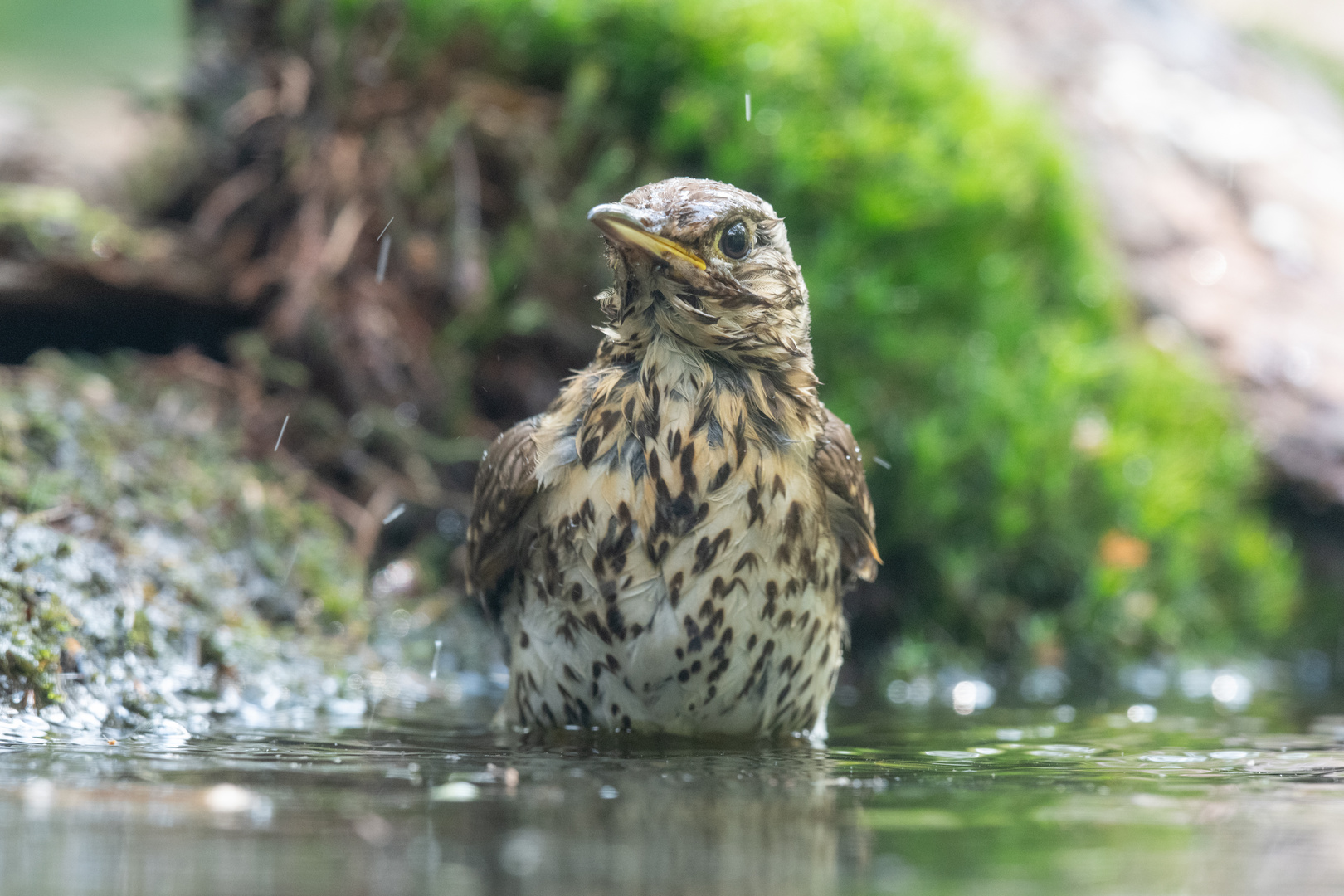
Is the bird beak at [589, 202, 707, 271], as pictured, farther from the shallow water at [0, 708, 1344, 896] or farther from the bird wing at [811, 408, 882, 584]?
the shallow water at [0, 708, 1344, 896]

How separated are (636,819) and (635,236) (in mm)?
1404

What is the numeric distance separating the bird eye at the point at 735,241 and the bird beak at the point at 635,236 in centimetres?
11

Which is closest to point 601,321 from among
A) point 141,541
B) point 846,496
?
point 141,541

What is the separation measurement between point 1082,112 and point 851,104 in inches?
127

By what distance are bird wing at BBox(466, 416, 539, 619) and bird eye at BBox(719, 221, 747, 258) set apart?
75cm

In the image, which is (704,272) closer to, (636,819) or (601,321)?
(636,819)

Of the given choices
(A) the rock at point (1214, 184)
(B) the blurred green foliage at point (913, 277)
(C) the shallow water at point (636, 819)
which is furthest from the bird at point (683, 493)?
(A) the rock at point (1214, 184)

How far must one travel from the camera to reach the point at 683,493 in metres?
3.27

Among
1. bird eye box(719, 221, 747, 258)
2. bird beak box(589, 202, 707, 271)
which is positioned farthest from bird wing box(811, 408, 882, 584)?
bird beak box(589, 202, 707, 271)

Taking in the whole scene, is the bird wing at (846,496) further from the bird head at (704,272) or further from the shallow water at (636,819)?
the shallow water at (636,819)

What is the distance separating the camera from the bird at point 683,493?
3264mm

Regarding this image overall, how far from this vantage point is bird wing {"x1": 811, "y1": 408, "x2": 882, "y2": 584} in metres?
3.59

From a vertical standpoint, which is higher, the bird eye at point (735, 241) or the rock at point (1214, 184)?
the rock at point (1214, 184)

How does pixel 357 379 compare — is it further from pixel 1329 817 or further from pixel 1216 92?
pixel 1216 92
